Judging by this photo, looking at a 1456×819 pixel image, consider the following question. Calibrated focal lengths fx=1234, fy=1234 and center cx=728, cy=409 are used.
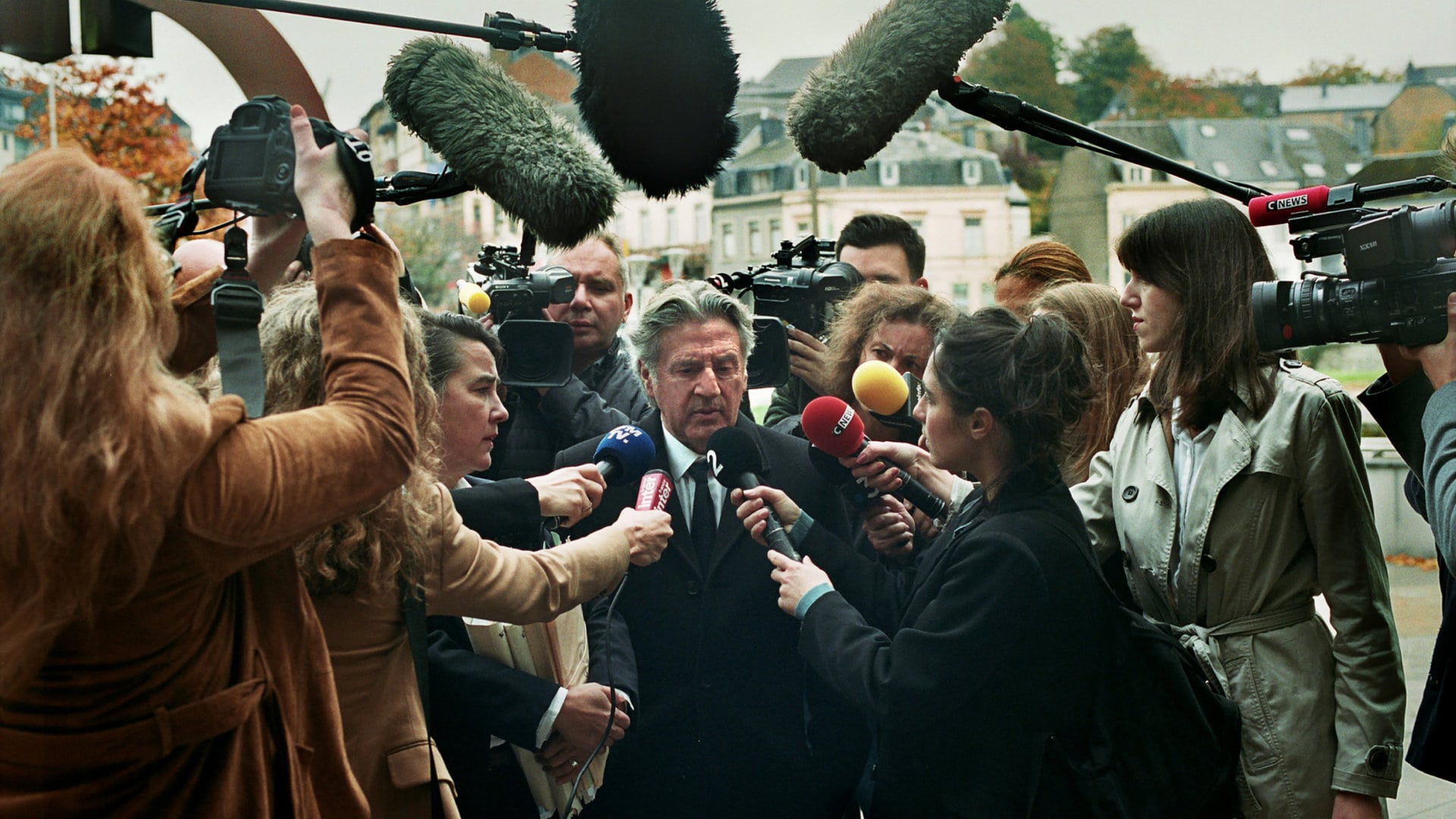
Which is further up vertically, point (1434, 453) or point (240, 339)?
point (240, 339)

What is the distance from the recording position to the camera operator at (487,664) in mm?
2738

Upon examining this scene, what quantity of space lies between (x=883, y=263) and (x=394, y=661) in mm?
2818

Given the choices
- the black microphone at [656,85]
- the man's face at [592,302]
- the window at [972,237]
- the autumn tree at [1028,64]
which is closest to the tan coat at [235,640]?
the black microphone at [656,85]

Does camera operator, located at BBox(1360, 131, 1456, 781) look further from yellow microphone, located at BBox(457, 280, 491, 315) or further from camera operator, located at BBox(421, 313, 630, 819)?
yellow microphone, located at BBox(457, 280, 491, 315)

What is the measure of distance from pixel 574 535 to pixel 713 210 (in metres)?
38.4

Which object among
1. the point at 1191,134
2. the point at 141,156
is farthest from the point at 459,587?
the point at 1191,134

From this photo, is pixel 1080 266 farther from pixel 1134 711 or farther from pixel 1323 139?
pixel 1323 139

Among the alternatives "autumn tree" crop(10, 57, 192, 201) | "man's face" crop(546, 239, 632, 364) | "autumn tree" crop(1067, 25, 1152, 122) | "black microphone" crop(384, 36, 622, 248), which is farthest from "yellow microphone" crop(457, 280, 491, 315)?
A: "autumn tree" crop(1067, 25, 1152, 122)

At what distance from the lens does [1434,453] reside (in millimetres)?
2119

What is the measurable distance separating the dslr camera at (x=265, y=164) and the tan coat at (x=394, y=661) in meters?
0.65

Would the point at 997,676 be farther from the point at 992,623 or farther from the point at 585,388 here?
the point at 585,388

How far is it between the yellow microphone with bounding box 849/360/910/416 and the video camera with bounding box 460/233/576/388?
2.69 ft

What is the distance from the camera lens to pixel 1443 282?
2133 mm

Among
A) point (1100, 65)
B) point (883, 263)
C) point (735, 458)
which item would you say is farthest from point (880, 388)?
point (1100, 65)
